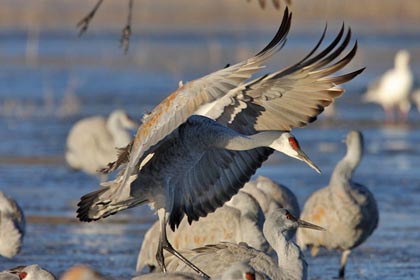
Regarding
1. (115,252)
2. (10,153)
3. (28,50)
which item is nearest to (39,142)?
(10,153)

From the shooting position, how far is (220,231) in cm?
826

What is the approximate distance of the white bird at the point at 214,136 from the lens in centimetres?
638

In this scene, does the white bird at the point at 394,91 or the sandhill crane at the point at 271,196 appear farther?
the white bird at the point at 394,91

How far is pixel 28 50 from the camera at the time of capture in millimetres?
26062

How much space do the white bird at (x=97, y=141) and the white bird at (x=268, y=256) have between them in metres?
6.24

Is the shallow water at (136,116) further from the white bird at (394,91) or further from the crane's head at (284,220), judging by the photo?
the crane's head at (284,220)

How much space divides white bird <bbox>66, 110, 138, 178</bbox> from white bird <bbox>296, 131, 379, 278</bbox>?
14.1 feet

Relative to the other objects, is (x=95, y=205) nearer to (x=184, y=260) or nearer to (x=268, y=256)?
(x=184, y=260)

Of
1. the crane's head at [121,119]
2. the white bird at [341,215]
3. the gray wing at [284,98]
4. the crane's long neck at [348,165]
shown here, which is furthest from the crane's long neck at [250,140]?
the crane's head at [121,119]

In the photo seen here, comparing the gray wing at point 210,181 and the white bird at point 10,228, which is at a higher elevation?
the gray wing at point 210,181

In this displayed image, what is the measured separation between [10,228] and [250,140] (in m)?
2.46

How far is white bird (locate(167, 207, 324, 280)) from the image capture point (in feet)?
21.1

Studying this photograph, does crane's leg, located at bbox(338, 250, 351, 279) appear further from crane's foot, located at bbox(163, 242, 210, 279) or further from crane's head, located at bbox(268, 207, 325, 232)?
crane's foot, located at bbox(163, 242, 210, 279)

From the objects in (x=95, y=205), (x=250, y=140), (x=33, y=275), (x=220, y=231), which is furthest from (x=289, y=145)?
(x=220, y=231)
